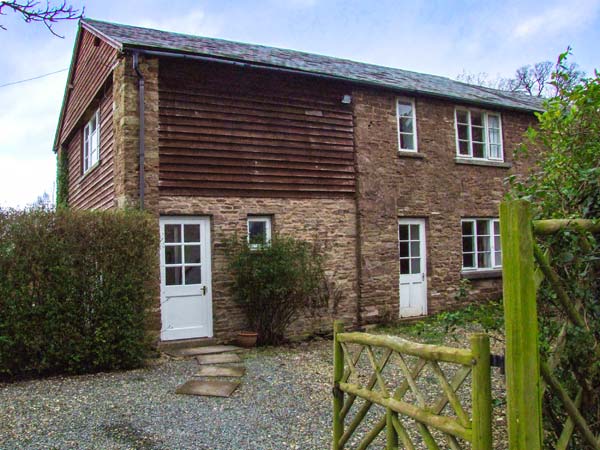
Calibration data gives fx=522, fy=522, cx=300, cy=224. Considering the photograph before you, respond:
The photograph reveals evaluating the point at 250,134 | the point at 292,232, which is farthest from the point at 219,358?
the point at 250,134

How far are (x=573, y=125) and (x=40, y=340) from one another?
6.87 metres

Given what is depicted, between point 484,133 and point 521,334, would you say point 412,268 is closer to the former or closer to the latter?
point 484,133

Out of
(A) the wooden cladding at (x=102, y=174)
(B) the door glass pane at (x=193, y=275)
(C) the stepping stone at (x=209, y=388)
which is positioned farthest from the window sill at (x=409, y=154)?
(C) the stepping stone at (x=209, y=388)

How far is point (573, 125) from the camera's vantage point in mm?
3736

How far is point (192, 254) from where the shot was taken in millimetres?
9797

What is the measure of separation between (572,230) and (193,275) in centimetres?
776

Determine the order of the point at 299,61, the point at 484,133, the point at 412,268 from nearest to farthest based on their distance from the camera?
1. the point at 299,61
2. the point at 412,268
3. the point at 484,133

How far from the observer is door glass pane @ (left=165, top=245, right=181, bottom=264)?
378 inches

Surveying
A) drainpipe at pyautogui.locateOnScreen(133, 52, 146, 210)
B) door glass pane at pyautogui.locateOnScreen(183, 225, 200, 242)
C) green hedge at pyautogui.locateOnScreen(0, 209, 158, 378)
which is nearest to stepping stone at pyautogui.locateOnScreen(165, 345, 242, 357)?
green hedge at pyautogui.locateOnScreen(0, 209, 158, 378)

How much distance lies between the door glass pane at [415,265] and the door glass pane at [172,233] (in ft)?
18.5

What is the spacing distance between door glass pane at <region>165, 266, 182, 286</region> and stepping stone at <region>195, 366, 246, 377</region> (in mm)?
2180

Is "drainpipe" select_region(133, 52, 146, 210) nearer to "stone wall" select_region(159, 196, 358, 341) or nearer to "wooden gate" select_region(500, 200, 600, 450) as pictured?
"stone wall" select_region(159, 196, 358, 341)

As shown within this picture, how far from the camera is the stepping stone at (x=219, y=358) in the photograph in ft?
27.2

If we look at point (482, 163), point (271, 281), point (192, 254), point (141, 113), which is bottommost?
point (271, 281)
